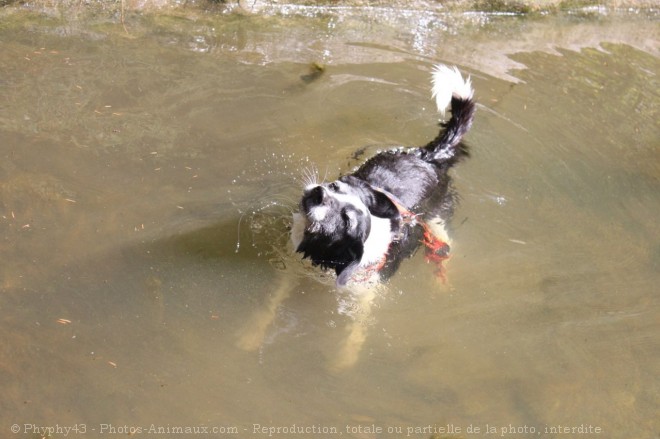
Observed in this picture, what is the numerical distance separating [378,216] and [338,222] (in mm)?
492

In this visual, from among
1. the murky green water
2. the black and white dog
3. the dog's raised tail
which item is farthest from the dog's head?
the dog's raised tail

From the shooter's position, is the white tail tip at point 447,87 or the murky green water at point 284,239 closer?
the murky green water at point 284,239

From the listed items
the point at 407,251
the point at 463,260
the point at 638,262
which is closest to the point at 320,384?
the point at 407,251

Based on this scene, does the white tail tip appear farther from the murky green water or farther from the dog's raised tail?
the murky green water

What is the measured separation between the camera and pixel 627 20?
6.90 metres

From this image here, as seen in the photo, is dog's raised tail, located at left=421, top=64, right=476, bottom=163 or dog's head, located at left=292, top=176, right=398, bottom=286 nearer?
dog's head, located at left=292, top=176, right=398, bottom=286

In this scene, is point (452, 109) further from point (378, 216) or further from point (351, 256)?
point (351, 256)

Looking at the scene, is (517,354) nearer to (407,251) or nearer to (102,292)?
(407,251)

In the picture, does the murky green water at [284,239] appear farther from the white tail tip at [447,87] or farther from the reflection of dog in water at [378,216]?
the white tail tip at [447,87]

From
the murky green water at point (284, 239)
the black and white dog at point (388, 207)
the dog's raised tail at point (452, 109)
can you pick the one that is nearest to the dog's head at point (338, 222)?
the black and white dog at point (388, 207)

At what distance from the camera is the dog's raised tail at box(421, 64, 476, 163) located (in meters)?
4.49

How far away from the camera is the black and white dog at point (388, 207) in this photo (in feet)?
12.3

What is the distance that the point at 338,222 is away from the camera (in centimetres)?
373

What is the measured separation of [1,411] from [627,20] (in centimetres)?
710
